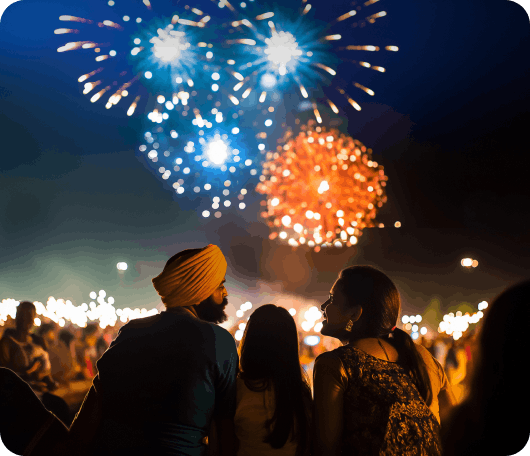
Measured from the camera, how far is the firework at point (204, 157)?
5.46 m

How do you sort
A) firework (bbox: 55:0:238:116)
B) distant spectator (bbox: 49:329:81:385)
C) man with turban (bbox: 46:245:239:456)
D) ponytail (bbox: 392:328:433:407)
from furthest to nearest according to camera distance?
distant spectator (bbox: 49:329:81:385)
firework (bbox: 55:0:238:116)
ponytail (bbox: 392:328:433:407)
man with turban (bbox: 46:245:239:456)

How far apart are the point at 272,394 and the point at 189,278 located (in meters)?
0.82

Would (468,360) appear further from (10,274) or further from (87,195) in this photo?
(10,274)

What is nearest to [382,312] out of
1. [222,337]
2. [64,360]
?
[222,337]

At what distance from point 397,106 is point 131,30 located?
4051mm

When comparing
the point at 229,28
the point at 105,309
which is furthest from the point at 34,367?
the point at 229,28

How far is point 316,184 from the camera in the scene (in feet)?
21.6

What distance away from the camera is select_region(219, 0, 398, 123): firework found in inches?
162

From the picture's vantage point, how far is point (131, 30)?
4035 mm

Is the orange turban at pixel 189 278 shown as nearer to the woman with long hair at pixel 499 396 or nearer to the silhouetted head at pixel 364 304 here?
the silhouetted head at pixel 364 304

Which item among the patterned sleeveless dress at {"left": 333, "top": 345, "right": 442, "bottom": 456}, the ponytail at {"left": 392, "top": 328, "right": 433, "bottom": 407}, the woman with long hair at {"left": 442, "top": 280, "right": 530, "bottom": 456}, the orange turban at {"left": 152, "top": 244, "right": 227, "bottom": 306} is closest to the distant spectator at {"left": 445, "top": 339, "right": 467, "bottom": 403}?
the woman with long hair at {"left": 442, "top": 280, "right": 530, "bottom": 456}

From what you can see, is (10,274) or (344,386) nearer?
(344,386)

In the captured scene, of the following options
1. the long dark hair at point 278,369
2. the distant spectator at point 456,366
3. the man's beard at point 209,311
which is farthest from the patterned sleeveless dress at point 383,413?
the distant spectator at point 456,366

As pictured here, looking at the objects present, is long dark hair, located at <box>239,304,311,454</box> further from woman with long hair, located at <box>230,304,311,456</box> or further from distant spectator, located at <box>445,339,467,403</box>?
distant spectator, located at <box>445,339,467,403</box>
